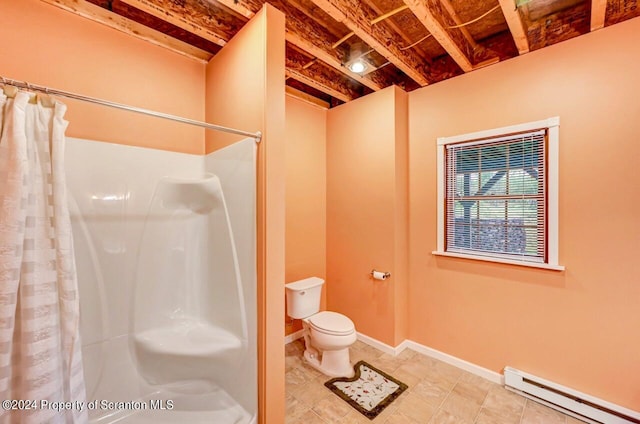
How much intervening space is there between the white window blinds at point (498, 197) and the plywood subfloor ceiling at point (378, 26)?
74cm

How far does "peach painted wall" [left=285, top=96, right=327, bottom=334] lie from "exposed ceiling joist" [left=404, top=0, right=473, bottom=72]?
1402 millimetres

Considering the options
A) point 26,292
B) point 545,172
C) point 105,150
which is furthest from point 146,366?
point 545,172

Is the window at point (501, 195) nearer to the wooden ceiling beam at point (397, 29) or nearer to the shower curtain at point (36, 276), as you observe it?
the wooden ceiling beam at point (397, 29)

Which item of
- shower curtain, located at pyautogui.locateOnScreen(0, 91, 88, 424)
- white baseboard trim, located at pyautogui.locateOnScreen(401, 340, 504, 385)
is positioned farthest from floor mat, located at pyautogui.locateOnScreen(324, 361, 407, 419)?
shower curtain, located at pyautogui.locateOnScreen(0, 91, 88, 424)

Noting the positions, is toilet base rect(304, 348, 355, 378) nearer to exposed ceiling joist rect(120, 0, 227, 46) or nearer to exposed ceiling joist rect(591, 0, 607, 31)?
exposed ceiling joist rect(120, 0, 227, 46)

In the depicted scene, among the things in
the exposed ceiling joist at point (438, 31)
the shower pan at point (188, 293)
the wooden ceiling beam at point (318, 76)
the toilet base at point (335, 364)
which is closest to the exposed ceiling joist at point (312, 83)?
the wooden ceiling beam at point (318, 76)

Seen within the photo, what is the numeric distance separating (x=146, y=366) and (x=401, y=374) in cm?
192

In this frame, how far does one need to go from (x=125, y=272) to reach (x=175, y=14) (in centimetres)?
165

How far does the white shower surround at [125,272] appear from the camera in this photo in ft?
5.01

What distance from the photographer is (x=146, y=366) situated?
168 cm

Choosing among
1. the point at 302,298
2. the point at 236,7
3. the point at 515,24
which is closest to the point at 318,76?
the point at 236,7

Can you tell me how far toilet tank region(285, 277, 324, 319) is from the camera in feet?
8.07

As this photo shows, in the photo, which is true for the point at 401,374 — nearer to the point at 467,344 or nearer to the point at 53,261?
the point at 467,344

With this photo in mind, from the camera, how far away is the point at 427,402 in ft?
6.17
